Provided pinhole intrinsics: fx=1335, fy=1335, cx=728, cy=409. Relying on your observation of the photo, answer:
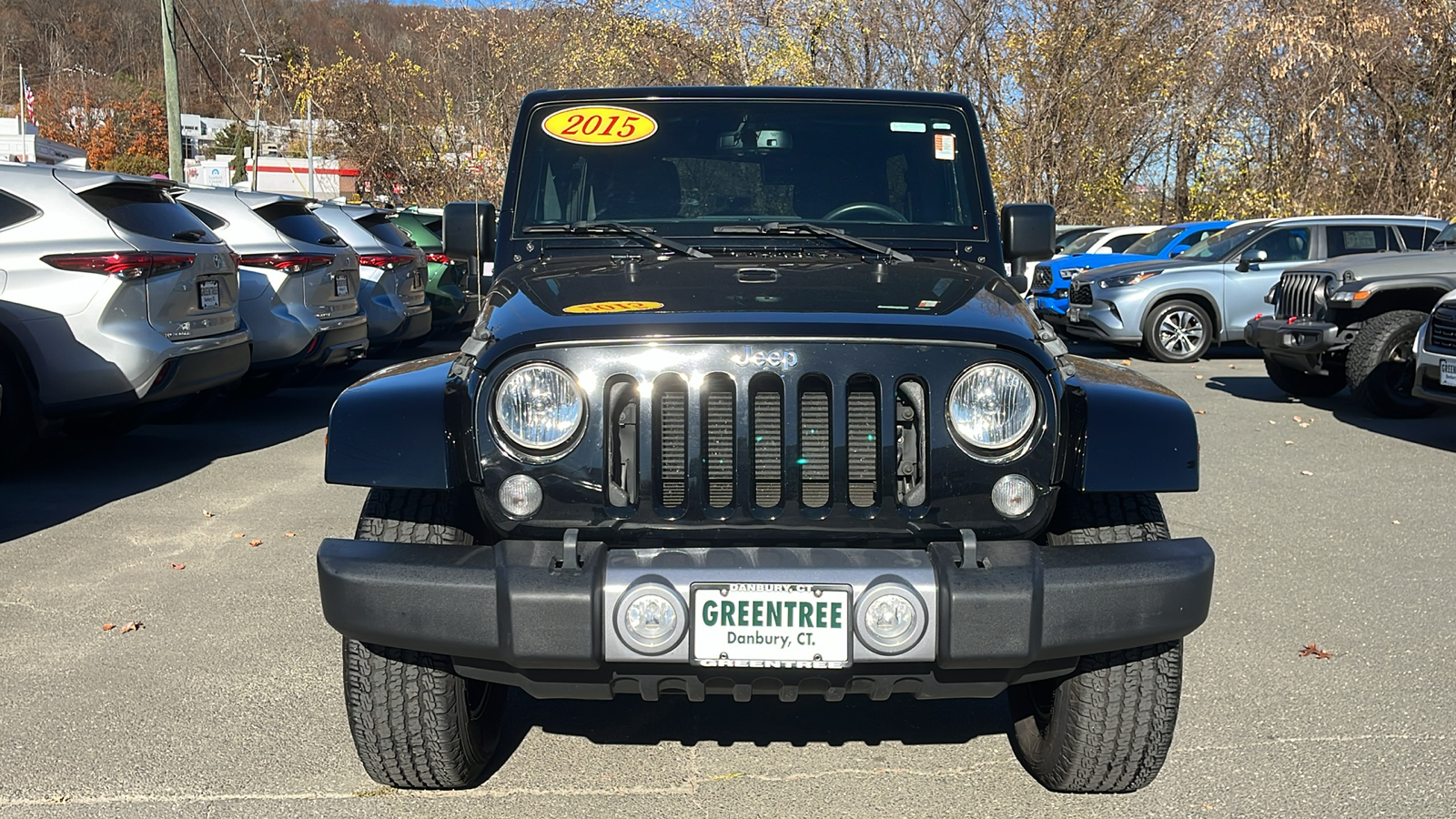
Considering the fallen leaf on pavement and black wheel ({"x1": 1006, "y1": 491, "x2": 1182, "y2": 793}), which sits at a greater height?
black wheel ({"x1": 1006, "y1": 491, "x2": 1182, "y2": 793})

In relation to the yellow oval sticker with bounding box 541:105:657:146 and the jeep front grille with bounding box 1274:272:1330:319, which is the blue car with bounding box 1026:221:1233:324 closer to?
the jeep front grille with bounding box 1274:272:1330:319

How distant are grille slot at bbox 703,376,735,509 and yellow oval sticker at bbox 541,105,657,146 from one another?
180cm

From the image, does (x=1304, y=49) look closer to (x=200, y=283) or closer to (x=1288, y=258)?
(x=1288, y=258)

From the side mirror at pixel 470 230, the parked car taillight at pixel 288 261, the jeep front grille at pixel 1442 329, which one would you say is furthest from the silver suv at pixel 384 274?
the jeep front grille at pixel 1442 329

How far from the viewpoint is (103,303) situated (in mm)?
7379

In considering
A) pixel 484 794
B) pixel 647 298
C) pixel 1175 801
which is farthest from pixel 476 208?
pixel 1175 801

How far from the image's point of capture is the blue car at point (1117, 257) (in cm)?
1714

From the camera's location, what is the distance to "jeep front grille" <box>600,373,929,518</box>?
293 cm

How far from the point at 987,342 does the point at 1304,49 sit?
80.0 feet

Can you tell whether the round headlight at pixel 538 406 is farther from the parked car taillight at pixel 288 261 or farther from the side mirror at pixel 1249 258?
the side mirror at pixel 1249 258

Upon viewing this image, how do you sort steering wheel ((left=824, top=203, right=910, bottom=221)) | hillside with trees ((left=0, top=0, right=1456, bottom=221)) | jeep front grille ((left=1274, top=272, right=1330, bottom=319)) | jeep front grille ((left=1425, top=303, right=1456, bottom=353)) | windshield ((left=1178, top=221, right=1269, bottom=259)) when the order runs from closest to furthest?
steering wheel ((left=824, top=203, right=910, bottom=221)) < jeep front grille ((left=1425, top=303, right=1456, bottom=353)) < jeep front grille ((left=1274, top=272, right=1330, bottom=319)) < windshield ((left=1178, top=221, right=1269, bottom=259)) < hillside with trees ((left=0, top=0, right=1456, bottom=221))

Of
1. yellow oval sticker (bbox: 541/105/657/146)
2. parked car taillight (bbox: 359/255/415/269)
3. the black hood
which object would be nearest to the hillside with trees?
parked car taillight (bbox: 359/255/415/269)

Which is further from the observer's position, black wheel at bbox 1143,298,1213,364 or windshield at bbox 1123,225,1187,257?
windshield at bbox 1123,225,1187,257

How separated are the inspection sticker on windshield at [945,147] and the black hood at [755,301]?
58 cm
